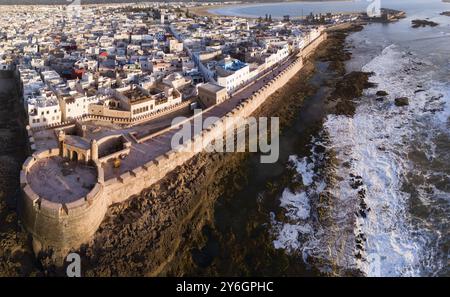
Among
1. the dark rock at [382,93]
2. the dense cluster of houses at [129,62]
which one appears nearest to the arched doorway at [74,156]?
the dense cluster of houses at [129,62]

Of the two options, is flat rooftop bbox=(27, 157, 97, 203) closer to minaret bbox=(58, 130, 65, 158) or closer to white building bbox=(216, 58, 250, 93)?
minaret bbox=(58, 130, 65, 158)

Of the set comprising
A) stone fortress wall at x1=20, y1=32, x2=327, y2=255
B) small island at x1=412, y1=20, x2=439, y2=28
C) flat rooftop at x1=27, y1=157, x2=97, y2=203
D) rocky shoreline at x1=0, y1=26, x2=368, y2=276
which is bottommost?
rocky shoreline at x1=0, y1=26, x2=368, y2=276

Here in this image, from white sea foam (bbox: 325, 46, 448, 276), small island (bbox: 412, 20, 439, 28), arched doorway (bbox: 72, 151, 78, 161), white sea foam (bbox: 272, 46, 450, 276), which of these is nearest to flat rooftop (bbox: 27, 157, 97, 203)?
arched doorway (bbox: 72, 151, 78, 161)

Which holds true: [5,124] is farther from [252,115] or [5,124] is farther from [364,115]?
[364,115]

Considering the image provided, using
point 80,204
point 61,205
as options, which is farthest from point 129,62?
point 61,205

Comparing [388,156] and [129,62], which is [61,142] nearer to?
[388,156]

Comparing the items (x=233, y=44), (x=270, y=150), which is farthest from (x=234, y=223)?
(x=233, y=44)

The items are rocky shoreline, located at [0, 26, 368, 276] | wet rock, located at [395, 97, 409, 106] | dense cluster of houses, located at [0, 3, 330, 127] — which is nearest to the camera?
rocky shoreline, located at [0, 26, 368, 276]
